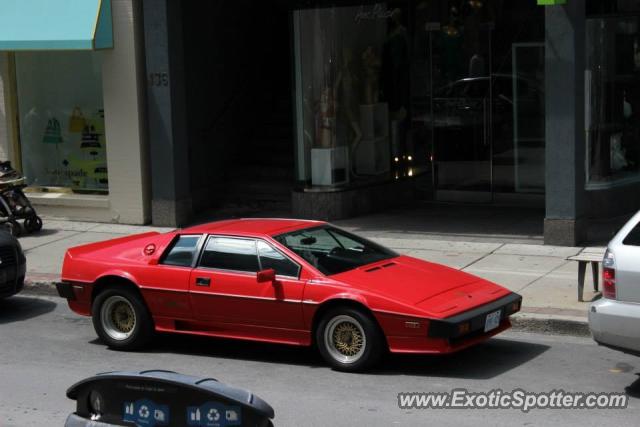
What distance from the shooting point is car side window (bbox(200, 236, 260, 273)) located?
9.95m

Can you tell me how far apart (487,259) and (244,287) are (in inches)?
188

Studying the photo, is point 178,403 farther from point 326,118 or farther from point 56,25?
point 56,25

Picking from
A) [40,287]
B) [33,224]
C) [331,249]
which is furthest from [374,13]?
[331,249]

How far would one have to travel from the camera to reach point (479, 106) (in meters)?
17.9

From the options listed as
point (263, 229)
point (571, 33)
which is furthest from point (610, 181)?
point (263, 229)

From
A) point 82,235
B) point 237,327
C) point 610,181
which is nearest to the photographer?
point 237,327

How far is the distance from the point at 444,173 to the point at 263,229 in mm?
8532

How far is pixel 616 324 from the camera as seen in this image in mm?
8203

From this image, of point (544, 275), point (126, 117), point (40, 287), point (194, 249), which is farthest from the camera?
point (126, 117)

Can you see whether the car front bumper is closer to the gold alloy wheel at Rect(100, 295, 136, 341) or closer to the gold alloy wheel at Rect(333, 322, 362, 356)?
the gold alloy wheel at Rect(333, 322, 362, 356)

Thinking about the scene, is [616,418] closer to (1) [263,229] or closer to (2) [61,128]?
(1) [263,229]

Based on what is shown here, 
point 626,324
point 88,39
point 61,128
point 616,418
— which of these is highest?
point 88,39

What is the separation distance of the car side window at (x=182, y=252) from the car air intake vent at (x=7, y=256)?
9.31 feet

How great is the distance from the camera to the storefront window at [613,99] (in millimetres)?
15258
